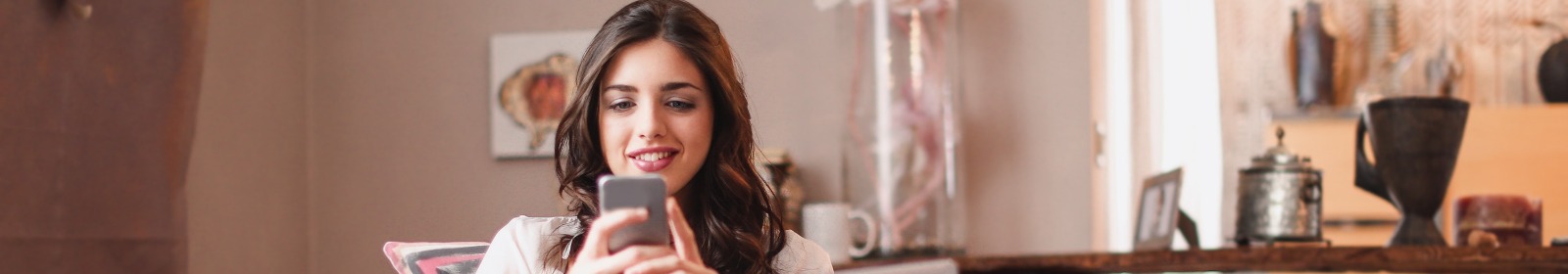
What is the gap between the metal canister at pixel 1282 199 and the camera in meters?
1.52

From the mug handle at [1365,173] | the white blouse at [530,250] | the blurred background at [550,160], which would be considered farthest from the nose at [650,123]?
the blurred background at [550,160]

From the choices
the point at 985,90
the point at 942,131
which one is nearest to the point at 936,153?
the point at 942,131

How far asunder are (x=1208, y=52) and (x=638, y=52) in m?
2.15

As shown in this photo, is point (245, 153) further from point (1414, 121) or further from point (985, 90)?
point (1414, 121)

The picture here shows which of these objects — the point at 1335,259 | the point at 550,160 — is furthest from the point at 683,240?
the point at 550,160

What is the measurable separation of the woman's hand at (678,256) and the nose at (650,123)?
0.12 meters

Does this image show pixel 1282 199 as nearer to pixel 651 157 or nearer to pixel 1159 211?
pixel 1159 211

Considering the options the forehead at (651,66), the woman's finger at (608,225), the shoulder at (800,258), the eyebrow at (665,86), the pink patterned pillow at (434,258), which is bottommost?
the pink patterned pillow at (434,258)

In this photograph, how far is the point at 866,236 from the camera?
216cm

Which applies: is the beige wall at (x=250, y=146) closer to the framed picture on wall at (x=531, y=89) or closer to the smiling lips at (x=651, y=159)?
the framed picture on wall at (x=531, y=89)

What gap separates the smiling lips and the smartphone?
0.61 feet

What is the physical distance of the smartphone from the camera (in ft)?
2.23

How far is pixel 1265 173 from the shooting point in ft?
5.08

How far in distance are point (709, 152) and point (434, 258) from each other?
1.27 ft
